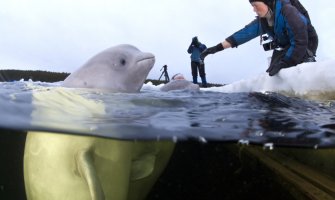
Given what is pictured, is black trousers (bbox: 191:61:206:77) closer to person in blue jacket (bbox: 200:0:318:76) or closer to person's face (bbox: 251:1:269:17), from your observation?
person in blue jacket (bbox: 200:0:318:76)

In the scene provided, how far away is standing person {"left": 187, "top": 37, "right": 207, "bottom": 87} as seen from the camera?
1215 cm

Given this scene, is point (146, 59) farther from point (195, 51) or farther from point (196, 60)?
point (195, 51)

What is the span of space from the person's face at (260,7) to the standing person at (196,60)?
5.54 m

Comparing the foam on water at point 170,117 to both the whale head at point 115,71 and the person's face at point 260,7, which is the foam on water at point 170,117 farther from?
the person's face at point 260,7

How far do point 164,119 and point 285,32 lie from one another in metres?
3.69

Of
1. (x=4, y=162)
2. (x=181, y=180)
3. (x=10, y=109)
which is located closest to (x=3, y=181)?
(x=4, y=162)

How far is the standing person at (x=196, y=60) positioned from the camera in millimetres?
12152

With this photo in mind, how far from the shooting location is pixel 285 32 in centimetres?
593

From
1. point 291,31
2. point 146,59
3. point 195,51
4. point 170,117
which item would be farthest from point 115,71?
point 195,51

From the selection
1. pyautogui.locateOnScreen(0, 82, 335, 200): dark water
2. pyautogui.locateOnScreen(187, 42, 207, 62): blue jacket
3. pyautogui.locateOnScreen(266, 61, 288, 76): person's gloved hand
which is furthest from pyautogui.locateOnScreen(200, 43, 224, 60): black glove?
pyautogui.locateOnScreen(187, 42, 207, 62): blue jacket

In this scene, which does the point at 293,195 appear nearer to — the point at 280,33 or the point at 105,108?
the point at 105,108

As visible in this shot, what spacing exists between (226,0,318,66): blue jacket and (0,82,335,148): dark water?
221 centimetres

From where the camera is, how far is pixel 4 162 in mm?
6000

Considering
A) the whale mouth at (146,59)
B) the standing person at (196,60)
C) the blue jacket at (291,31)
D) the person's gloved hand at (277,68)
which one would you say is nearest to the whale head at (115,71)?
the whale mouth at (146,59)
